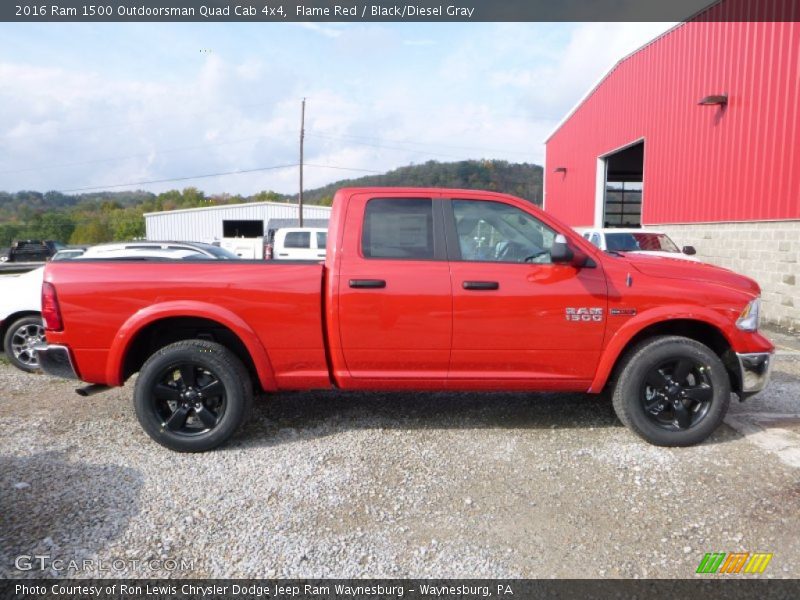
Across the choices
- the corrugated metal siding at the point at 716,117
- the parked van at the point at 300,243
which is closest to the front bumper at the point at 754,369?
the corrugated metal siding at the point at 716,117

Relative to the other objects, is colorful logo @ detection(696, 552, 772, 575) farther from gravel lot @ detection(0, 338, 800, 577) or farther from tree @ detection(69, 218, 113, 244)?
tree @ detection(69, 218, 113, 244)

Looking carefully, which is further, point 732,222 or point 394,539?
point 732,222

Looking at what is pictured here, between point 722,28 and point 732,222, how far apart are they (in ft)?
13.4

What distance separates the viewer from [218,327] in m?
3.99

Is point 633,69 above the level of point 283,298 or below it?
above


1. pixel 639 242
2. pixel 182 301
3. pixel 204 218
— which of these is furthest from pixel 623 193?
pixel 204 218

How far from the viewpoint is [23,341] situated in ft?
20.0

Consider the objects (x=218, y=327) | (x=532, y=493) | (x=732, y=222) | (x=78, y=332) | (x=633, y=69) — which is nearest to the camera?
(x=532, y=493)

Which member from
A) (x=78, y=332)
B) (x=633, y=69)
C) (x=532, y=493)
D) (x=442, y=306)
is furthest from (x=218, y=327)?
(x=633, y=69)

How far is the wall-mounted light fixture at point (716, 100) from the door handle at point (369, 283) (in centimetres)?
1064

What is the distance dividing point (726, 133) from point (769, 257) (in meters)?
2.93

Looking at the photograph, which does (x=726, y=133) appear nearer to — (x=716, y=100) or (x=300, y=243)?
(x=716, y=100)

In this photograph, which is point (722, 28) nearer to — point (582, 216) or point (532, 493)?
point (582, 216)

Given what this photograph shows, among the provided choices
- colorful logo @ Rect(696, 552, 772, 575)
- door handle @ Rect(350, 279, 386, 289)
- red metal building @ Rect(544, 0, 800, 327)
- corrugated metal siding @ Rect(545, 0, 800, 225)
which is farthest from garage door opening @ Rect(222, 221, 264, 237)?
colorful logo @ Rect(696, 552, 772, 575)
